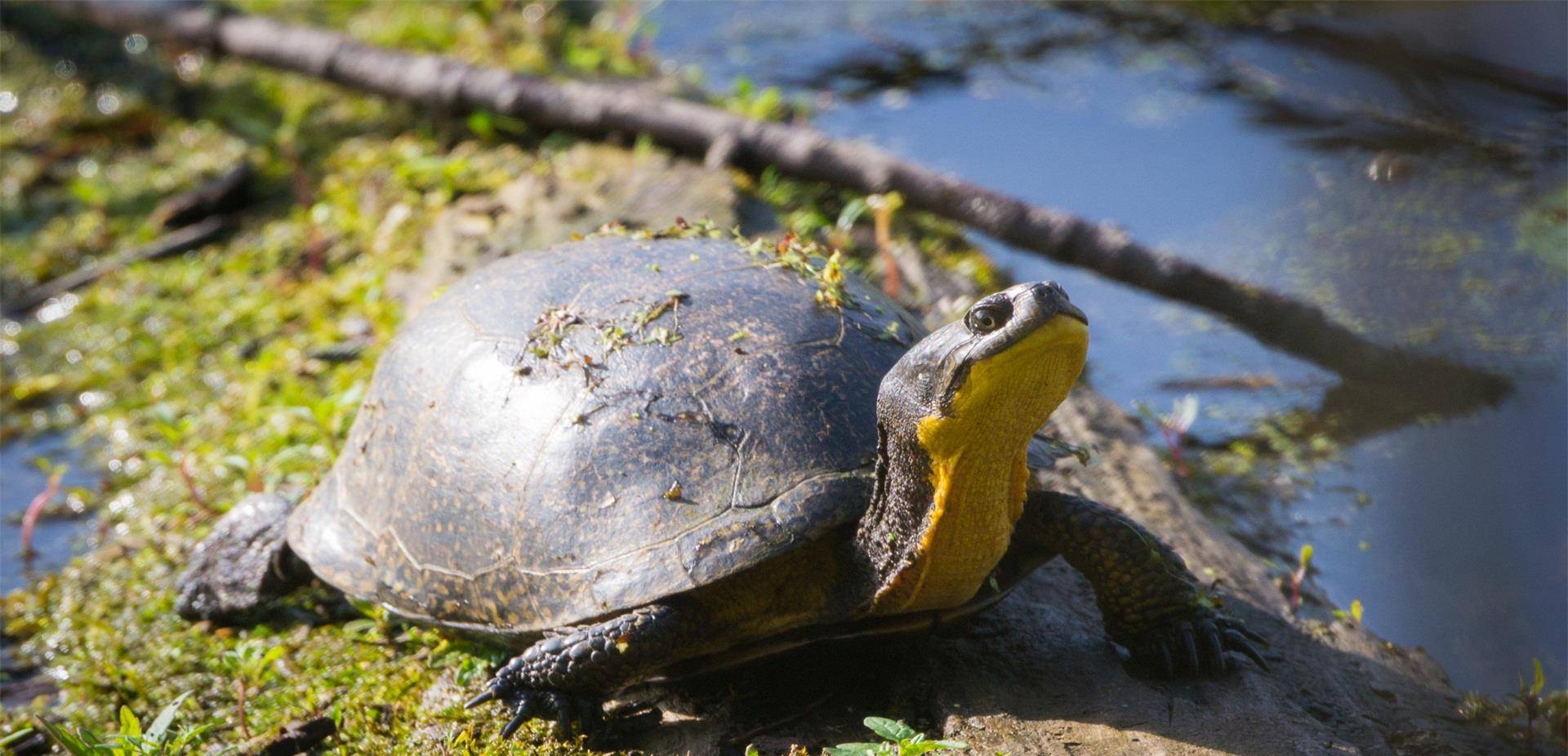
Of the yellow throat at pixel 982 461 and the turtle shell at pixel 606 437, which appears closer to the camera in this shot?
the yellow throat at pixel 982 461

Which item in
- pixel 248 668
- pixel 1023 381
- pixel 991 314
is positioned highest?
pixel 991 314

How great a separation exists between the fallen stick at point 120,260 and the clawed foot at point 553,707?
176 inches

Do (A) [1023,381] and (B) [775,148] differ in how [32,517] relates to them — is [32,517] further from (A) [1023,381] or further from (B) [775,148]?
(A) [1023,381]

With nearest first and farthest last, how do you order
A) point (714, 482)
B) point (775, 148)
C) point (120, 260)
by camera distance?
point (714, 482)
point (775, 148)
point (120, 260)

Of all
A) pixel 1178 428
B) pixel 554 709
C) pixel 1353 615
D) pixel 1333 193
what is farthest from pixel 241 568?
pixel 1333 193

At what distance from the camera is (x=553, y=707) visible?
3088mm

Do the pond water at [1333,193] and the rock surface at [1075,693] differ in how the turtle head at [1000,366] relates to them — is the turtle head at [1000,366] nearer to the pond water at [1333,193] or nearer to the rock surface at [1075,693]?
the rock surface at [1075,693]

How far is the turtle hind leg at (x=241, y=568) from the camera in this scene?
12.7 feet

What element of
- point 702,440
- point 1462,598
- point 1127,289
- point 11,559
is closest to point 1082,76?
point 1127,289

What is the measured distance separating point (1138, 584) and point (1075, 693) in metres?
0.32

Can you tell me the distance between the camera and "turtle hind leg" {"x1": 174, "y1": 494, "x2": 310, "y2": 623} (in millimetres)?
3883

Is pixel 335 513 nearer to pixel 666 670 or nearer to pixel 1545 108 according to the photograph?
pixel 666 670

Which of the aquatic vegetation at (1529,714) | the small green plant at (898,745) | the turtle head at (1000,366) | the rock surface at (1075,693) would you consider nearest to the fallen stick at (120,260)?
the rock surface at (1075,693)

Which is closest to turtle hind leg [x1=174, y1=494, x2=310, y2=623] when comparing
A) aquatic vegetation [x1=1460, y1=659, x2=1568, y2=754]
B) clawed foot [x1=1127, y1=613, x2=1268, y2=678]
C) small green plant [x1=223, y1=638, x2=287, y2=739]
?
small green plant [x1=223, y1=638, x2=287, y2=739]
